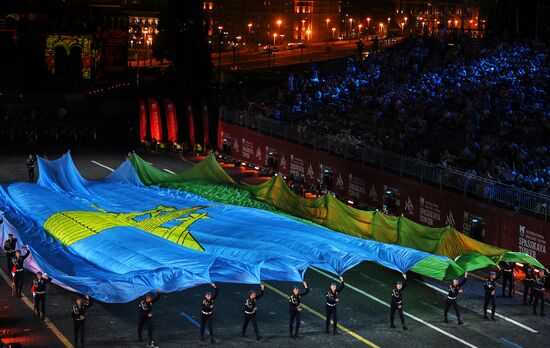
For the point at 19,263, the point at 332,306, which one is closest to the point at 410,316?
the point at 332,306

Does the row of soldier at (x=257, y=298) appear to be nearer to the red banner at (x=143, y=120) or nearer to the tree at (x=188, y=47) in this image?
the red banner at (x=143, y=120)

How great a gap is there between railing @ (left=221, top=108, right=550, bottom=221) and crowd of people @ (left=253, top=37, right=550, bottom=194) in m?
1.18

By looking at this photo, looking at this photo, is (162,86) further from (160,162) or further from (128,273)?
(128,273)

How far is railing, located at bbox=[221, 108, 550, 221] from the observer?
1629 inches

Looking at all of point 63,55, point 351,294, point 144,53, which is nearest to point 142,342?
point 351,294

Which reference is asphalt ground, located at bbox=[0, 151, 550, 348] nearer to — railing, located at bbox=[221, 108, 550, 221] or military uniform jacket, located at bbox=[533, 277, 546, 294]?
military uniform jacket, located at bbox=[533, 277, 546, 294]

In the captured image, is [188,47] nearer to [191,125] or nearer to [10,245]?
[191,125]

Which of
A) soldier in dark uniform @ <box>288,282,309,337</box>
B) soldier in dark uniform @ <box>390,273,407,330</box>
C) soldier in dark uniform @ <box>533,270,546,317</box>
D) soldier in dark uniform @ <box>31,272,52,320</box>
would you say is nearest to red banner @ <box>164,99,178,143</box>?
soldier in dark uniform @ <box>31,272,52,320</box>

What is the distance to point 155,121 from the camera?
2842 inches

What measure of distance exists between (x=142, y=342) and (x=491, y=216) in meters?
17.8

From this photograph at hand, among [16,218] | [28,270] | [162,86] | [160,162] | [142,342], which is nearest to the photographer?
[142,342]

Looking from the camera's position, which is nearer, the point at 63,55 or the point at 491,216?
the point at 491,216

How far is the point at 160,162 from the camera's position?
66188 millimetres

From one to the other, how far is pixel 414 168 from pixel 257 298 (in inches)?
727
